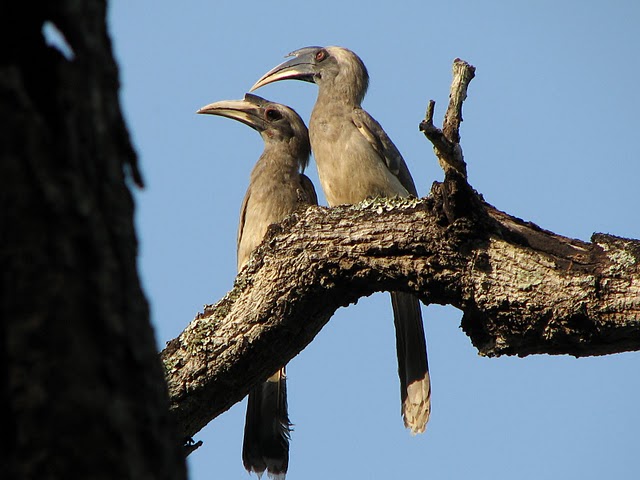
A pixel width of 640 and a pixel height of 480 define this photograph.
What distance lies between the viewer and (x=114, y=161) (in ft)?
5.51

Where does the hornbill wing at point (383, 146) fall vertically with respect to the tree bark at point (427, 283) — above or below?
above

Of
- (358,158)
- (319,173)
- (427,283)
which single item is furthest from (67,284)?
(319,173)

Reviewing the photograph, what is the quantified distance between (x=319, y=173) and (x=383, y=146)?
534mm

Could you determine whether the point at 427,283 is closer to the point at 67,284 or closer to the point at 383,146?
the point at 383,146

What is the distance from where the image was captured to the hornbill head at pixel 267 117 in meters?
7.89

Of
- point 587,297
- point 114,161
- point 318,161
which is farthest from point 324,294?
point 114,161

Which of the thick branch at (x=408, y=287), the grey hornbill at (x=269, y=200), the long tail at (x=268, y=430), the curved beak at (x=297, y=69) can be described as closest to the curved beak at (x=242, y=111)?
the grey hornbill at (x=269, y=200)

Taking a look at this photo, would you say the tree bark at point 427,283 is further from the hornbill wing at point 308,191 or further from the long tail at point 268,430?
the hornbill wing at point 308,191

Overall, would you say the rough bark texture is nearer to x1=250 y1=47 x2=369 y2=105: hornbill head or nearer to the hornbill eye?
x1=250 y1=47 x2=369 y2=105: hornbill head

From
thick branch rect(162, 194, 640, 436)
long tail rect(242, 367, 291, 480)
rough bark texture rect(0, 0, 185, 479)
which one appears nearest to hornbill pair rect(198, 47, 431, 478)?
long tail rect(242, 367, 291, 480)

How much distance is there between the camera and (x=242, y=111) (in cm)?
811

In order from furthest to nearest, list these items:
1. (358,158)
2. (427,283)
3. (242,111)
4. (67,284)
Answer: (242,111) → (358,158) → (427,283) → (67,284)

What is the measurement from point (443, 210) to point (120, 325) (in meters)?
2.88

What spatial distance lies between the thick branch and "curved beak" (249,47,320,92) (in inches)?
136
